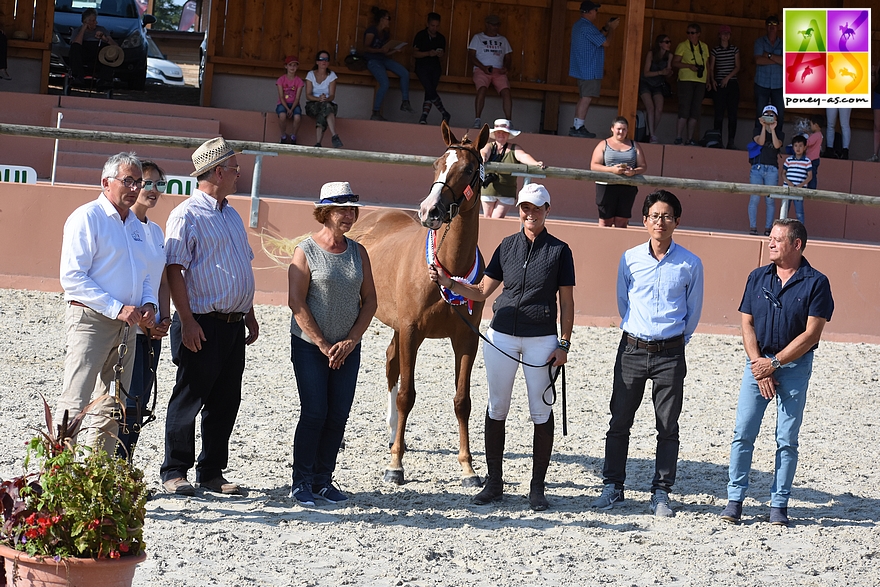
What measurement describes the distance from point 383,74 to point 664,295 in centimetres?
1108

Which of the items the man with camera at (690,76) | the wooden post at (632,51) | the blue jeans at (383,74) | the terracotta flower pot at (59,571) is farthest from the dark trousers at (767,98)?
the terracotta flower pot at (59,571)

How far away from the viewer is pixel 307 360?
5414mm

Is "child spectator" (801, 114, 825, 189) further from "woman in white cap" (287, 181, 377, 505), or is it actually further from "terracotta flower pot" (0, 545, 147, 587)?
"terracotta flower pot" (0, 545, 147, 587)

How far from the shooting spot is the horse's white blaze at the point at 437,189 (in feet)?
18.0

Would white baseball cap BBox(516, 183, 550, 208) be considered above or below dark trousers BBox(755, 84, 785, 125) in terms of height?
below

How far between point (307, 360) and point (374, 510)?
0.87 m

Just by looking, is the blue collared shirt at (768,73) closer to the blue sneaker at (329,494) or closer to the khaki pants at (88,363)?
the blue sneaker at (329,494)

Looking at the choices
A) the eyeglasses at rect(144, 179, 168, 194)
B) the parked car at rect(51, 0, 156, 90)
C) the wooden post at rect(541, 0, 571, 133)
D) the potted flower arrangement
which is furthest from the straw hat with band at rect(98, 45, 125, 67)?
the potted flower arrangement

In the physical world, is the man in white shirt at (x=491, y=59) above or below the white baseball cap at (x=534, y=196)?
above

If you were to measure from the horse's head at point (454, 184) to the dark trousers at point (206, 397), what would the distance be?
117cm

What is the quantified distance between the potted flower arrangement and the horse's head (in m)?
2.49

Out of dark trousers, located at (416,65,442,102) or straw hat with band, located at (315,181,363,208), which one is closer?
straw hat with band, located at (315,181,363,208)

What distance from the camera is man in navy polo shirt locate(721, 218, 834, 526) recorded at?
17.6 feet

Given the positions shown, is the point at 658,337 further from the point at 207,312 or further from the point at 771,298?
the point at 207,312
